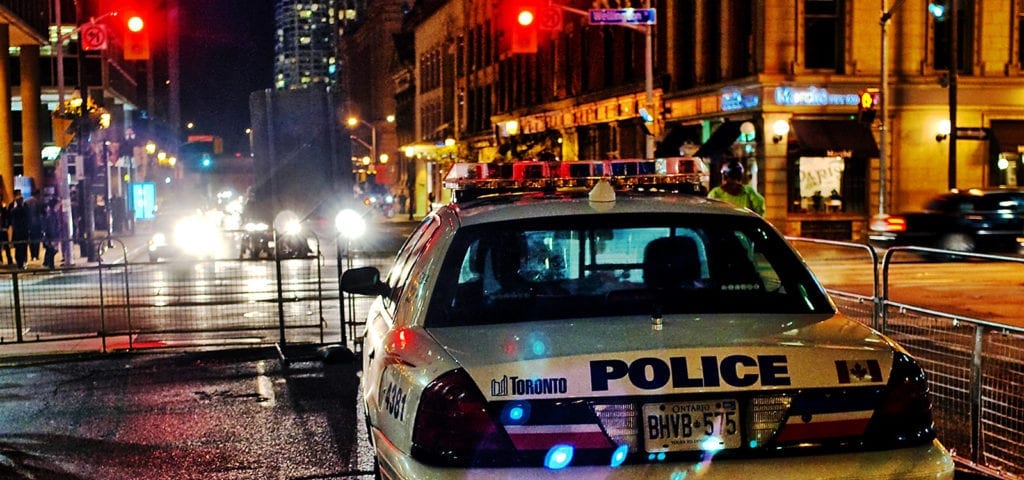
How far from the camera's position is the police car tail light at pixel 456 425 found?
4.00 m

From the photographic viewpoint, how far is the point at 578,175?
23.9 ft

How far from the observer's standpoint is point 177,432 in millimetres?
8508

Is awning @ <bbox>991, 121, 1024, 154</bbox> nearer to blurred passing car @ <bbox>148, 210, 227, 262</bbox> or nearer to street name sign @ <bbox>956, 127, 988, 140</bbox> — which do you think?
street name sign @ <bbox>956, 127, 988, 140</bbox>

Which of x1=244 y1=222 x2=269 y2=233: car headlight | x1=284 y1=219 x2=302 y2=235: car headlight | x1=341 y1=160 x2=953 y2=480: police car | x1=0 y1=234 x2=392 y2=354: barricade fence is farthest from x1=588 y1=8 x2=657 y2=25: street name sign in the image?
x1=341 y1=160 x2=953 y2=480: police car

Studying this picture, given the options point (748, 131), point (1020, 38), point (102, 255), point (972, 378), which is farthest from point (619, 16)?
point (972, 378)

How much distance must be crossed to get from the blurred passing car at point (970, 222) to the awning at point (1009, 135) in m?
10.7

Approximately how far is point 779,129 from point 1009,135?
7.20 meters

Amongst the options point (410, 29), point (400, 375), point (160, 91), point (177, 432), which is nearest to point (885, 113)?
point (177, 432)

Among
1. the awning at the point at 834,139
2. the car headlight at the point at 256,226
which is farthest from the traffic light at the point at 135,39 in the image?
the awning at the point at 834,139

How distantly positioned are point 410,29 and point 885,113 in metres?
58.9

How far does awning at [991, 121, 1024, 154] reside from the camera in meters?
35.2

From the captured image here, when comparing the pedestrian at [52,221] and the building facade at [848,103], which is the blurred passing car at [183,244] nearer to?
the pedestrian at [52,221]

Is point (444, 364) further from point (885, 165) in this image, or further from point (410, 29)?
point (410, 29)

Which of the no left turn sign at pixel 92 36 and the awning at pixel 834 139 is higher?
the no left turn sign at pixel 92 36
